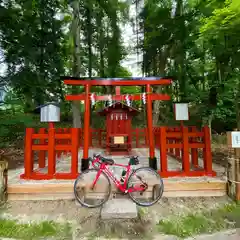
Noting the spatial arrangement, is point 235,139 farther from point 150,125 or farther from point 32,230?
point 32,230

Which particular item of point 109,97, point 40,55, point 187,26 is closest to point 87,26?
point 40,55

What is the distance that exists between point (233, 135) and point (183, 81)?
11257 millimetres

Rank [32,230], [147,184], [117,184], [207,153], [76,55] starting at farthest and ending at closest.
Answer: [76,55]
[207,153]
[147,184]
[117,184]
[32,230]

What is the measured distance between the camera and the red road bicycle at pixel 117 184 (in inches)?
145

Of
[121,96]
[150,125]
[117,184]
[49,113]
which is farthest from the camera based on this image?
[121,96]

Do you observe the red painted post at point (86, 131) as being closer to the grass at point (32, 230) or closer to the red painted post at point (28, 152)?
the red painted post at point (28, 152)

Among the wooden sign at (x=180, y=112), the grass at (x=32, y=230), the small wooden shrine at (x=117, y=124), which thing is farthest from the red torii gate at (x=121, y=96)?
the small wooden shrine at (x=117, y=124)

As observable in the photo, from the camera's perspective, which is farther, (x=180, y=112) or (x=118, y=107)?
(x=118, y=107)

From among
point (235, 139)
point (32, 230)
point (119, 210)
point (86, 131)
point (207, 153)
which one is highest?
point (86, 131)

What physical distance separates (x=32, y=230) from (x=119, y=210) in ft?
4.46

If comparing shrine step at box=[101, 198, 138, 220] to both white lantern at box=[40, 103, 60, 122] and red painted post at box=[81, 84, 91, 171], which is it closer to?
red painted post at box=[81, 84, 91, 171]

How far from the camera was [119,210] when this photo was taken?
333cm

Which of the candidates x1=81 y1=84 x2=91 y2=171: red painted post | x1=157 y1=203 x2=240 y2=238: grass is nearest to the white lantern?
x1=81 y1=84 x2=91 y2=171: red painted post

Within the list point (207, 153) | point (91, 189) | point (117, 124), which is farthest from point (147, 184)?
point (117, 124)
